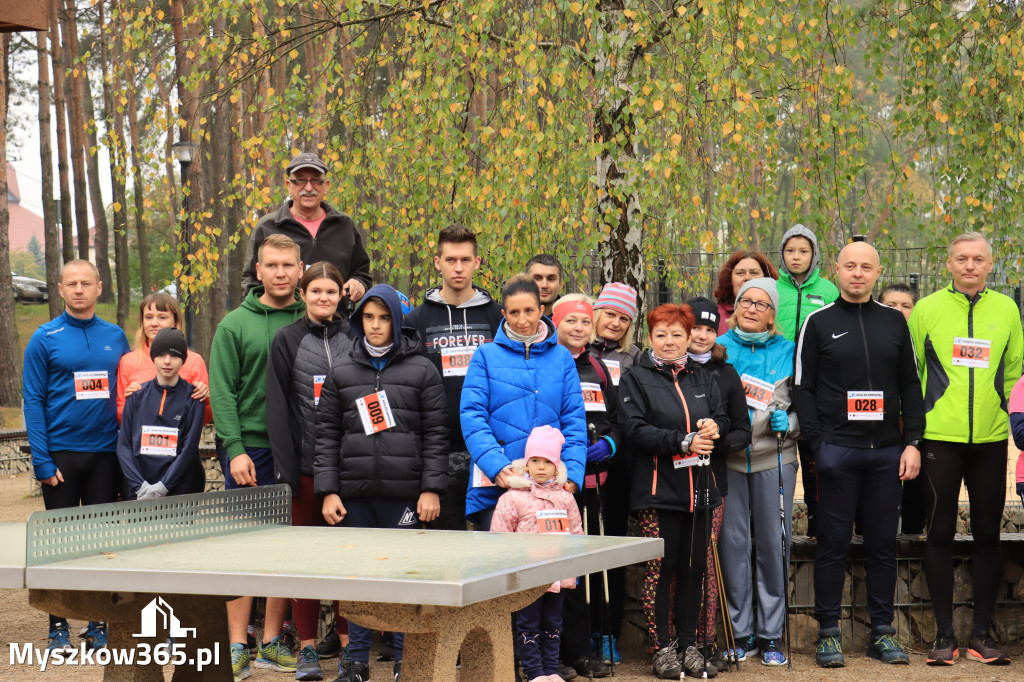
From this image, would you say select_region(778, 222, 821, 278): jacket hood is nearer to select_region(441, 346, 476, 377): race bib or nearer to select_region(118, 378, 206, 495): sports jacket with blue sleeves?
select_region(441, 346, 476, 377): race bib

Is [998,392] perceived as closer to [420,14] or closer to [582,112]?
[582,112]

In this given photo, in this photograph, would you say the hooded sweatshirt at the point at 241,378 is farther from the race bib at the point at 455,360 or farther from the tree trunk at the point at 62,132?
the tree trunk at the point at 62,132

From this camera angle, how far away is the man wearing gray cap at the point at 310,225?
5.88m

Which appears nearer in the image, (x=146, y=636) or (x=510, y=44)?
(x=146, y=636)

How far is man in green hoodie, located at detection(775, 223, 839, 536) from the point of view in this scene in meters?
6.09

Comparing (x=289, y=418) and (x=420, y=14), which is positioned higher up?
(x=420, y=14)

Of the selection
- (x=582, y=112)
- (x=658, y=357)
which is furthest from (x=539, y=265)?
(x=582, y=112)

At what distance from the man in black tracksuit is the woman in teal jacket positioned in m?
1.31

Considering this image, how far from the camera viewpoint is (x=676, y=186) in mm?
6836

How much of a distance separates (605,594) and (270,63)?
4.76m

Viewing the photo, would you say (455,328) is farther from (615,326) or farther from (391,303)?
(615,326)

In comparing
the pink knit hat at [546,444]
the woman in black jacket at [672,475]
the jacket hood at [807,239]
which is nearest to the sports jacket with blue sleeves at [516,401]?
the pink knit hat at [546,444]

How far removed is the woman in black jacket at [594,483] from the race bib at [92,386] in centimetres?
236

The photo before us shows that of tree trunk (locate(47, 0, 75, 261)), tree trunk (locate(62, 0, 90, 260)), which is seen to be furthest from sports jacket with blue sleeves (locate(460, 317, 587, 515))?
tree trunk (locate(47, 0, 75, 261))
